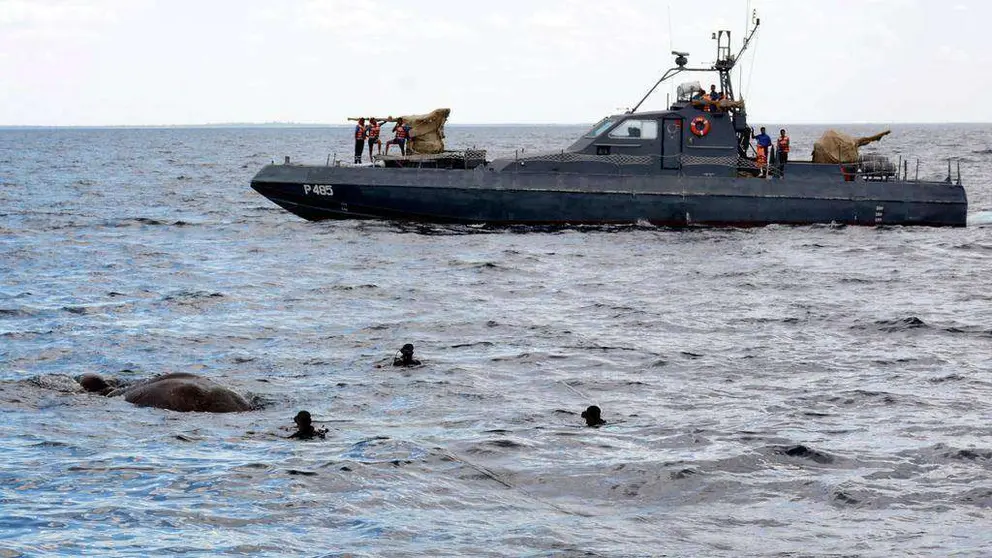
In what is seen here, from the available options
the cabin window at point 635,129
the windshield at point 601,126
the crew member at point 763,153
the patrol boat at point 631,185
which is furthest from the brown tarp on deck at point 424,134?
the crew member at point 763,153

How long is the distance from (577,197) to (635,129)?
9.14 feet

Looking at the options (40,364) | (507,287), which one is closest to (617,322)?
(507,287)

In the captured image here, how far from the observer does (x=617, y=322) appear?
22359mm

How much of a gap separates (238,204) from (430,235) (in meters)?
17.0

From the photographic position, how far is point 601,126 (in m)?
35.8

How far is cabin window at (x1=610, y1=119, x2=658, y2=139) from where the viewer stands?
3497 centimetres

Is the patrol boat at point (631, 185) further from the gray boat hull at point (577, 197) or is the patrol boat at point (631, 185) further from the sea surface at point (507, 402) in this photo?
the sea surface at point (507, 402)

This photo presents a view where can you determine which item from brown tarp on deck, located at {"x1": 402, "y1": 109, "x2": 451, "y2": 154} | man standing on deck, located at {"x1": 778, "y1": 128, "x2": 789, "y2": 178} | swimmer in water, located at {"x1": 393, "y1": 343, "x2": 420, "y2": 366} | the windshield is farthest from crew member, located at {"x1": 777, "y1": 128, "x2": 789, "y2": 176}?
swimmer in water, located at {"x1": 393, "y1": 343, "x2": 420, "y2": 366}

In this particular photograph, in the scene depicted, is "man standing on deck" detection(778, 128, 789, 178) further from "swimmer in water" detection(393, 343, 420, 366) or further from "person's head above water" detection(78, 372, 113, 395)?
"person's head above water" detection(78, 372, 113, 395)

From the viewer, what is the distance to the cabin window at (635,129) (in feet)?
115

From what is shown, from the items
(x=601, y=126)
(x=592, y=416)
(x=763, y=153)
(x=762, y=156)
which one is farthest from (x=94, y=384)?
(x=763, y=153)

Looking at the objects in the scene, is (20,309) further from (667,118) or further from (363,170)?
(667,118)

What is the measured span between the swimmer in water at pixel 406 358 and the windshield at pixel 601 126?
18.6m

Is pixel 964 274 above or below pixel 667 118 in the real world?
below
